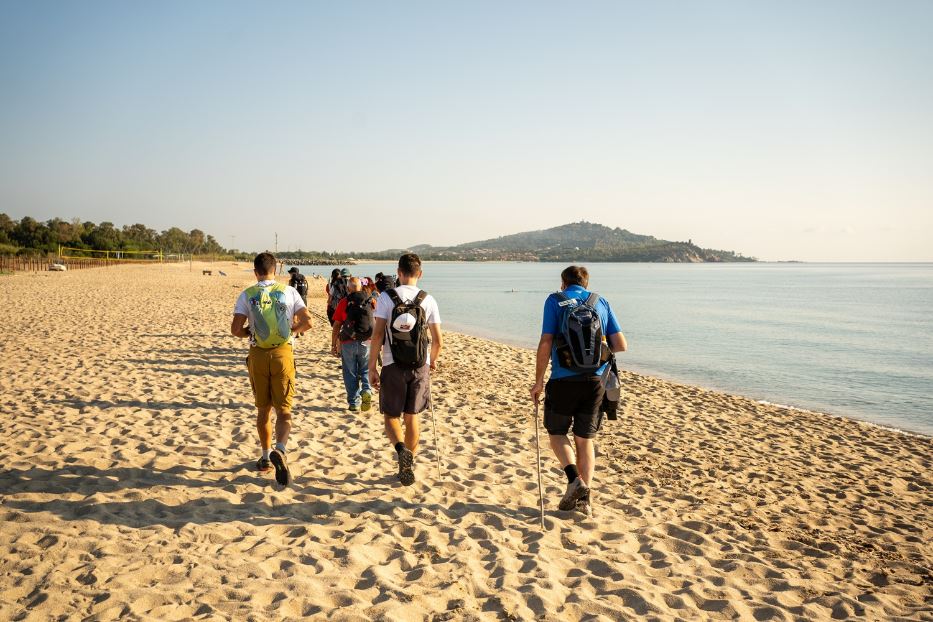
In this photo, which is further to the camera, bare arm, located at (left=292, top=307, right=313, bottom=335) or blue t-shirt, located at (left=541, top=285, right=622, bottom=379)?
bare arm, located at (left=292, top=307, right=313, bottom=335)

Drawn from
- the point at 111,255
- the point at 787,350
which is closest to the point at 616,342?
the point at 787,350

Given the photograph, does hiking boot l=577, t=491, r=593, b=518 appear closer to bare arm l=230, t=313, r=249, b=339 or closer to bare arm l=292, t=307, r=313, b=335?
bare arm l=292, t=307, r=313, b=335

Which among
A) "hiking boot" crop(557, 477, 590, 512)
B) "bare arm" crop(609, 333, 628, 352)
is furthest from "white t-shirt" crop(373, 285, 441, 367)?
"hiking boot" crop(557, 477, 590, 512)

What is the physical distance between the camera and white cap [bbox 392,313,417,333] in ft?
15.5

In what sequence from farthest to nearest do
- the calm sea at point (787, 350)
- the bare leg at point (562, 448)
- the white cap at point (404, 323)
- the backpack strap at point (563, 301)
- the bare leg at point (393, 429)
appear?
1. the calm sea at point (787, 350)
2. the bare leg at point (393, 429)
3. the white cap at point (404, 323)
4. the bare leg at point (562, 448)
5. the backpack strap at point (563, 301)

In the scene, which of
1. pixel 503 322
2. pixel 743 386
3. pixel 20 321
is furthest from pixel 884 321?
pixel 20 321

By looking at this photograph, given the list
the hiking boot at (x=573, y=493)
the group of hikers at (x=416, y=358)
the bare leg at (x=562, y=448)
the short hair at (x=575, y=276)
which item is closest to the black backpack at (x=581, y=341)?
the group of hikers at (x=416, y=358)

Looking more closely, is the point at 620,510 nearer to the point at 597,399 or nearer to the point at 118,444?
the point at 597,399

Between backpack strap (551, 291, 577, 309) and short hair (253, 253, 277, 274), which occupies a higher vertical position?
short hair (253, 253, 277, 274)

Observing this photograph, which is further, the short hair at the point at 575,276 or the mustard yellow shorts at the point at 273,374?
the mustard yellow shorts at the point at 273,374

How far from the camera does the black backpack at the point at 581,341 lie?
4277mm

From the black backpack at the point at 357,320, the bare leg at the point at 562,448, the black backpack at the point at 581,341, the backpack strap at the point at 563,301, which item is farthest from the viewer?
the black backpack at the point at 357,320

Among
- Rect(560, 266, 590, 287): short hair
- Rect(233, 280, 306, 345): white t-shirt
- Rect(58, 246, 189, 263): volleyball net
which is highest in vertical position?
Rect(58, 246, 189, 263): volleyball net

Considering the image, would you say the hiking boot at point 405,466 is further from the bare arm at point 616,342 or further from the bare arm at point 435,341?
the bare arm at point 616,342
